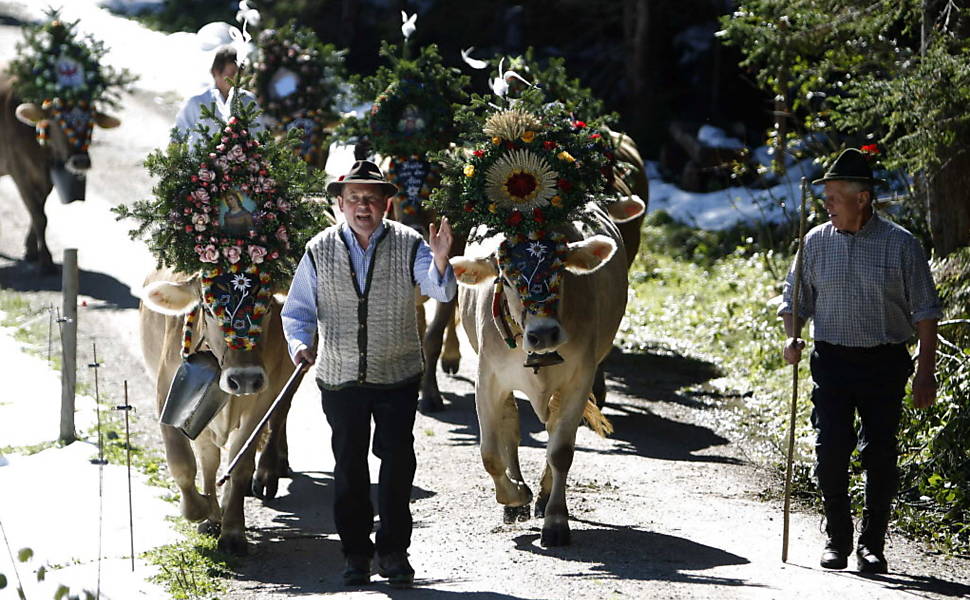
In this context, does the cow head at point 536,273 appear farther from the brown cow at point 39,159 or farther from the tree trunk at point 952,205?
the brown cow at point 39,159

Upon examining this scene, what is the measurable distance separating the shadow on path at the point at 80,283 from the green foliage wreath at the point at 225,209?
292 inches

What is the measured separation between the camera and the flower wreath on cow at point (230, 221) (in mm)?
8188

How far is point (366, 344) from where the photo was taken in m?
7.30

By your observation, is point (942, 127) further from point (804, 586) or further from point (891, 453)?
point (804, 586)

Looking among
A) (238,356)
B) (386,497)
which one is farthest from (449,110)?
(386,497)

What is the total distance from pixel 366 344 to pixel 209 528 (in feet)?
6.99

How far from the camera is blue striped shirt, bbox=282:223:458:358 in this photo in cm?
732

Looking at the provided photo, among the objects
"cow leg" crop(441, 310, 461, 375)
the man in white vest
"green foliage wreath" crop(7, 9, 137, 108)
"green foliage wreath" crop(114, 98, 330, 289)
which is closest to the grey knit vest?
the man in white vest

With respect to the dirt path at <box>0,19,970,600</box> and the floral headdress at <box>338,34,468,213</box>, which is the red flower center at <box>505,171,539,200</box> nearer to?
the dirt path at <box>0,19,970,600</box>

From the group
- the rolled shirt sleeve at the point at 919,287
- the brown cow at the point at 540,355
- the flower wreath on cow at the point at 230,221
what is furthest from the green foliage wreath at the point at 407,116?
the rolled shirt sleeve at the point at 919,287

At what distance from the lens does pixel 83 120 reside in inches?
645

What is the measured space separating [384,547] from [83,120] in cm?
1044

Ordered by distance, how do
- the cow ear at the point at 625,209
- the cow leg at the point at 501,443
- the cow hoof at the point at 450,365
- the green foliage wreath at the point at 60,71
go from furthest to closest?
1. the green foliage wreath at the point at 60,71
2. the cow hoof at the point at 450,365
3. the cow ear at the point at 625,209
4. the cow leg at the point at 501,443

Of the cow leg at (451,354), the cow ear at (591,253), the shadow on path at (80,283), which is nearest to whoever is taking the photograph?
the cow ear at (591,253)
